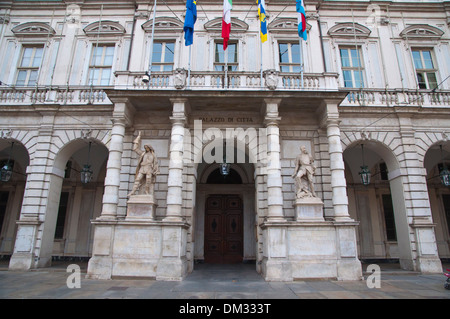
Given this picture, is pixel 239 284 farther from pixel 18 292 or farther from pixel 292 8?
pixel 292 8

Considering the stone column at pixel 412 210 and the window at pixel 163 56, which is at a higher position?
the window at pixel 163 56

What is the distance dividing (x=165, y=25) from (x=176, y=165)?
842cm

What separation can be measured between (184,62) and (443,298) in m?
13.1

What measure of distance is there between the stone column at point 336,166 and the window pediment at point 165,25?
28.7 ft

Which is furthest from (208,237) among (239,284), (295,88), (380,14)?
(380,14)

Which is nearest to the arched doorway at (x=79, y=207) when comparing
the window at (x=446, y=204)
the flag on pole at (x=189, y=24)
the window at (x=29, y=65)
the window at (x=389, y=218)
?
the window at (x=29, y=65)

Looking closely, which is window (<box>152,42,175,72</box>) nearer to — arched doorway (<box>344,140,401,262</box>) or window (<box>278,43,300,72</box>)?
window (<box>278,43,300,72</box>)

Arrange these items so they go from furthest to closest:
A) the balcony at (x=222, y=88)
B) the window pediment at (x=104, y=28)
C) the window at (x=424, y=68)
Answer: the window pediment at (x=104, y=28) → the window at (x=424, y=68) → the balcony at (x=222, y=88)

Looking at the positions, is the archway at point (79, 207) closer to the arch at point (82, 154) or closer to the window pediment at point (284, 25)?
the arch at point (82, 154)

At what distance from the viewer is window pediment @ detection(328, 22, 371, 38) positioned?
50.1 feet

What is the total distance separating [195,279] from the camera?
9844 mm

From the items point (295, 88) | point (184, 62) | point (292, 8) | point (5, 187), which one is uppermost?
point (292, 8)

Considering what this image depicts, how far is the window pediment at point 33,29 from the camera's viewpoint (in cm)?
1548

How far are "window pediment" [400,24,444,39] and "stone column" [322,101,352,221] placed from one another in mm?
7973
